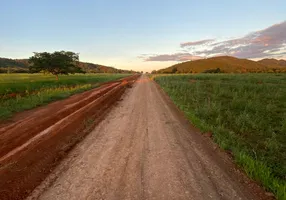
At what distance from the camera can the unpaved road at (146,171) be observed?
369 centimetres

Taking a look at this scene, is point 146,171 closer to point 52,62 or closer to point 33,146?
point 33,146

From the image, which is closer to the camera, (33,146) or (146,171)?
(146,171)

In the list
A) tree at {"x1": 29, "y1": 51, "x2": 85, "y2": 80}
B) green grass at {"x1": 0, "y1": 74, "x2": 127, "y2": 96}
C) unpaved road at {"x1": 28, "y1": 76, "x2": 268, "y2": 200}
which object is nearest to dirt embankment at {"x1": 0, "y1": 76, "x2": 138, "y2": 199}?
unpaved road at {"x1": 28, "y1": 76, "x2": 268, "y2": 200}

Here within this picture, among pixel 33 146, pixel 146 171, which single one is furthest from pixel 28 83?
pixel 146 171

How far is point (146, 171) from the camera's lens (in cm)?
451

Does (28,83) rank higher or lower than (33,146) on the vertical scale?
higher

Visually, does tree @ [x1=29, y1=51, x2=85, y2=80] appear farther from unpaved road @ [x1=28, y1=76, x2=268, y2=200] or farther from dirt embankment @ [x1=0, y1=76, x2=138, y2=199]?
unpaved road @ [x1=28, y1=76, x2=268, y2=200]

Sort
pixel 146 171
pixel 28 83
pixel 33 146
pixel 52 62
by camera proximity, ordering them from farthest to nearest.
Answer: pixel 52 62 → pixel 28 83 → pixel 33 146 → pixel 146 171

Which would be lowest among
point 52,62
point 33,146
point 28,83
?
point 33,146

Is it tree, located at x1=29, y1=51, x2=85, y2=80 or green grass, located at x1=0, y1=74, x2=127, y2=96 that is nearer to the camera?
green grass, located at x1=0, y1=74, x2=127, y2=96

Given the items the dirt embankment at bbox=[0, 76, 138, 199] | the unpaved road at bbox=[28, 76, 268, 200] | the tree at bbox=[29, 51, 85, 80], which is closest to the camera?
the unpaved road at bbox=[28, 76, 268, 200]

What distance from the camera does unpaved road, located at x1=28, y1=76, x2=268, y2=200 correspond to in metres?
3.69

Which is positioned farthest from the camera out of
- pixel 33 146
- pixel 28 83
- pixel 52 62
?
pixel 52 62

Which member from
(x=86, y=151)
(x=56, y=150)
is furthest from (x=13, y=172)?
(x=86, y=151)
